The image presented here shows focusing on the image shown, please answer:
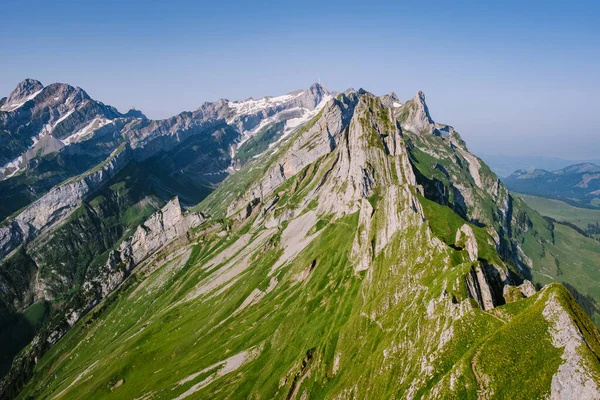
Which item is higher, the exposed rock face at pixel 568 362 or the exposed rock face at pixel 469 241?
the exposed rock face at pixel 568 362

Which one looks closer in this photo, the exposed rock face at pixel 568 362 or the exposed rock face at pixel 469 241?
the exposed rock face at pixel 568 362

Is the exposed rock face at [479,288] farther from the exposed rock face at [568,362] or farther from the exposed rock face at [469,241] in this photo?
the exposed rock face at [469,241]

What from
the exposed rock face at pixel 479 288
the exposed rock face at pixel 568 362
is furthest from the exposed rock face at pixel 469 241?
the exposed rock face at pixel 568 362

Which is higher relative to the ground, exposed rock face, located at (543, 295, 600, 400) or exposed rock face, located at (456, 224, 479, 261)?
exposed rock face, located at (543, 295, 600, 400)

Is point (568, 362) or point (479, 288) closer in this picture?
point (568, 362)

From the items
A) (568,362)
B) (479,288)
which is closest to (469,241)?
(479,288)

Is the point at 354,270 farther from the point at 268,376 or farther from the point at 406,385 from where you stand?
the point at 406,385

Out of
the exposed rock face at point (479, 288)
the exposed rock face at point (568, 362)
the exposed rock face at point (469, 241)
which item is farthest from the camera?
the exposed rock face at point (469, 241)

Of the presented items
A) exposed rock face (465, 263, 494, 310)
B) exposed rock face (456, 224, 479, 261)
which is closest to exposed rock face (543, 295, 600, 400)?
exposed rock face (465, 263, 494, 310)

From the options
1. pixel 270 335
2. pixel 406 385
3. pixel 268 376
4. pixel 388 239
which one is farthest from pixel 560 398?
pixel 270 335

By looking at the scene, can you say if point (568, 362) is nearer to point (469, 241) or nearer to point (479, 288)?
point (479, 288)

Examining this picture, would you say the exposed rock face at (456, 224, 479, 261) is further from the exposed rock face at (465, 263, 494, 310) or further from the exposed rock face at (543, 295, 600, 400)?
the exposed rock face at (543, 295, 600, 400)
